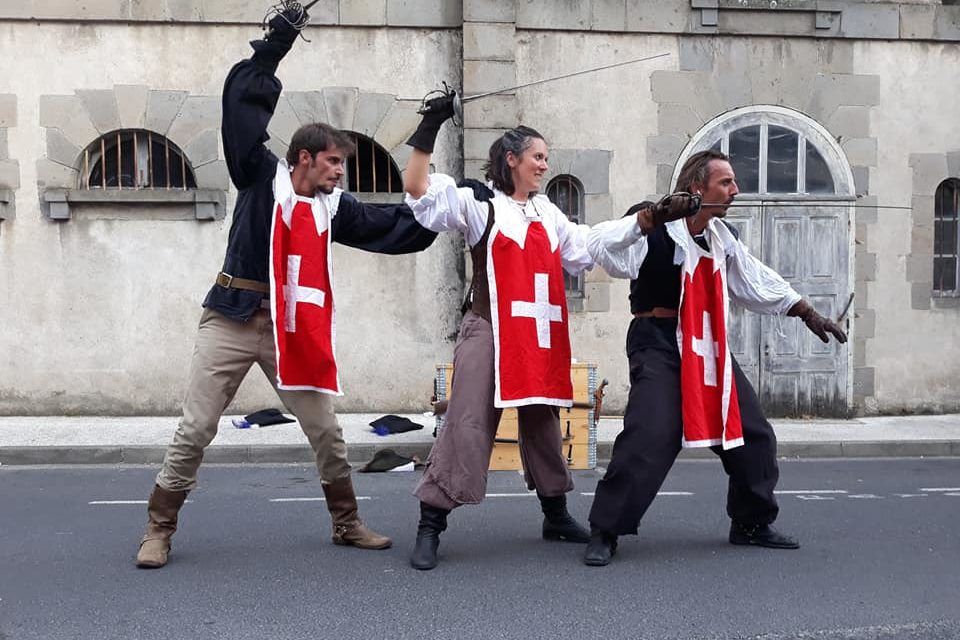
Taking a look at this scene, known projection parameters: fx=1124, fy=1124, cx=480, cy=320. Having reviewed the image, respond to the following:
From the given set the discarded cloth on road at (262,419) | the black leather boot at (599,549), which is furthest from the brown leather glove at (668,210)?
the discarded cloth on road at (262,419)

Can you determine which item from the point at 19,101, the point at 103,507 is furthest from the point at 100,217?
the point at 103,507

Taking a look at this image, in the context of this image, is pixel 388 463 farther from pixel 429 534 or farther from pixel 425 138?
pixel 425 138

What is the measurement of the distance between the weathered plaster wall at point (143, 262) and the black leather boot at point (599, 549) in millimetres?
6433

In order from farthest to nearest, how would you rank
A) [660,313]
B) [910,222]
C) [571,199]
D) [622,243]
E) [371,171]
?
[910,222], [571,199], [371,171], [660,313], [622,243]

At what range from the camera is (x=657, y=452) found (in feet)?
16.1

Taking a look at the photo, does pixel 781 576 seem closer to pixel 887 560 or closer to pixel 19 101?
pixel 887 560

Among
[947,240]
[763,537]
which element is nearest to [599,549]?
[763,537]

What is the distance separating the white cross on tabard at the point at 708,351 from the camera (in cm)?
495

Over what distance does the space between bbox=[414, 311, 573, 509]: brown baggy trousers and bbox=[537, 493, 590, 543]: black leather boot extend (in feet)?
1.29

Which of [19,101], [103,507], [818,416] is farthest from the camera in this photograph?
[818,416]

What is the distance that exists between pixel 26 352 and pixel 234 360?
6.85 metres

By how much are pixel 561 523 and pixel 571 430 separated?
3.20m

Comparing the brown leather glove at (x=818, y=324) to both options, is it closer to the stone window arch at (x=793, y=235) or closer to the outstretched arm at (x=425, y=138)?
the outstretched arm at (x=425, y=138)

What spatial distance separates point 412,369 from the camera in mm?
11266
